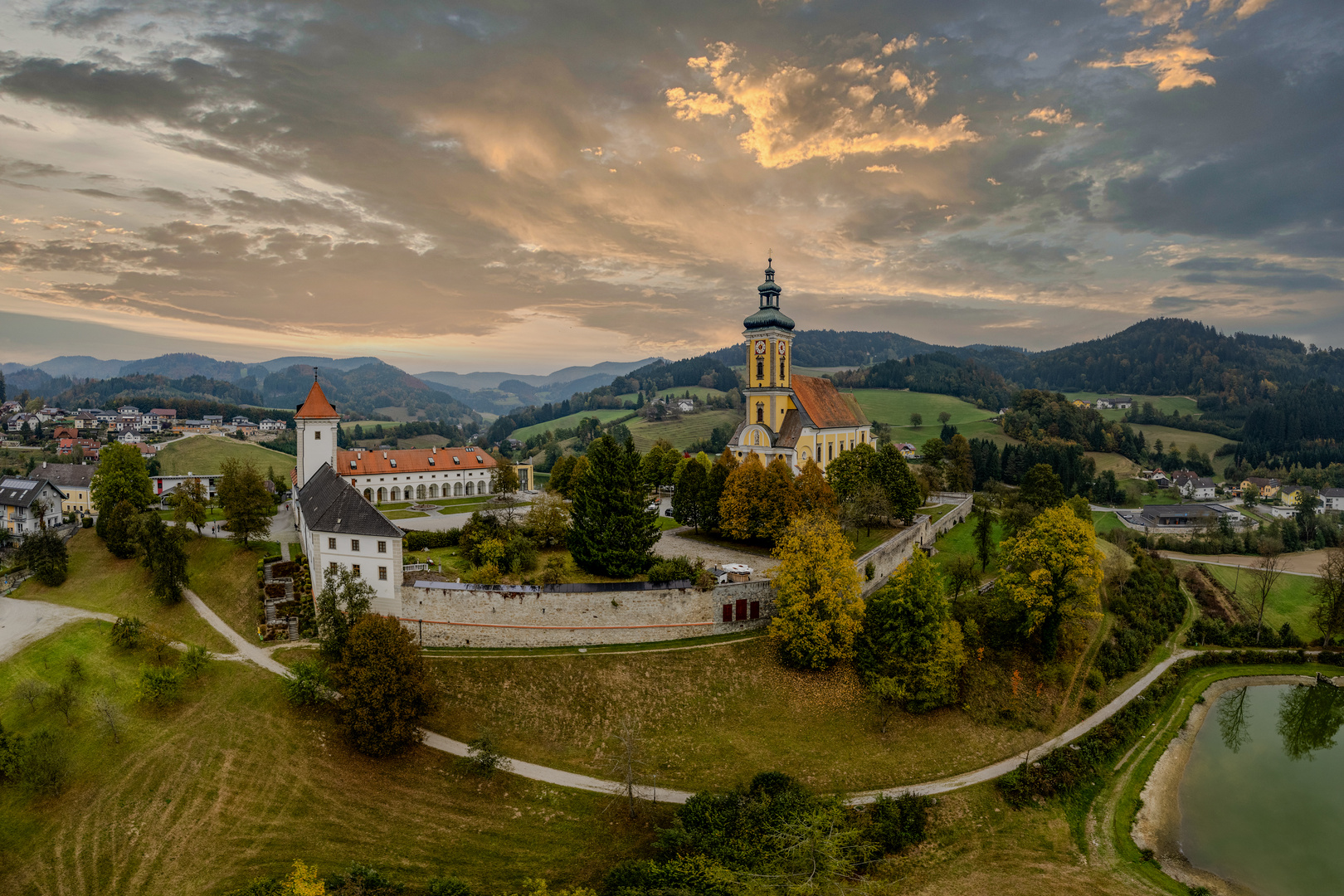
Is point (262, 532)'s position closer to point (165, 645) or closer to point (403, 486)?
point (165, 645)

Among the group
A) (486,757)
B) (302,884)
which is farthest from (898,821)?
(302,884)

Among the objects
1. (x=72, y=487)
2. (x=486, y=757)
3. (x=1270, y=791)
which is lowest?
(x=1270, y=791)

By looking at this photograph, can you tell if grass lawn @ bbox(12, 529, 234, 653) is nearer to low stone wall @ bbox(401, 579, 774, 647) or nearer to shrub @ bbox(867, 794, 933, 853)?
low stone wall @ bbox(401, 579, 774, 647)

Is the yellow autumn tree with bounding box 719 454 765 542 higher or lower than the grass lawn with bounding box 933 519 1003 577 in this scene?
higher

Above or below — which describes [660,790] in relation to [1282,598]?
below

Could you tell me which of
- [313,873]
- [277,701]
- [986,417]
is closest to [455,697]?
[277,701]

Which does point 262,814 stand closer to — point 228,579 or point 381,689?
point 381,689

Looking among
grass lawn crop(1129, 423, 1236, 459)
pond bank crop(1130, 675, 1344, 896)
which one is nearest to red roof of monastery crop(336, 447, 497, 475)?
pond bank crop(1130, 675, 1344, 896)
